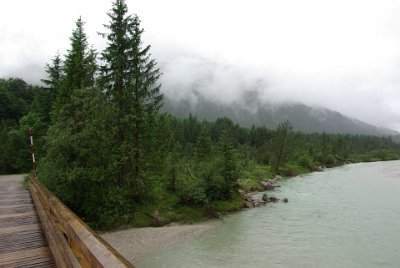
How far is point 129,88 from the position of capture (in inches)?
987

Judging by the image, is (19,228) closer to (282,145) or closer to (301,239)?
(301,239)

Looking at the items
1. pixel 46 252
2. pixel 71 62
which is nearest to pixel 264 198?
pixel 71 62

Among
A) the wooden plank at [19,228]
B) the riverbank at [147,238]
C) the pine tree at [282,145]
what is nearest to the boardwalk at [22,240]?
the wooden plank at [19,228]

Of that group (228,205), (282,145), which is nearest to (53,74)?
(228,205)

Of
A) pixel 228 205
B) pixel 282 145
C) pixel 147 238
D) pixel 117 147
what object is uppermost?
pixel 117 147

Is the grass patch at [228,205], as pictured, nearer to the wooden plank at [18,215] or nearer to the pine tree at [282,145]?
the wooden plank at [18,215]

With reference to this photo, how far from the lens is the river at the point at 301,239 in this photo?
18969 millimetres

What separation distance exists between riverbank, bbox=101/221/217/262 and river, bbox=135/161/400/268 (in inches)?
35.2

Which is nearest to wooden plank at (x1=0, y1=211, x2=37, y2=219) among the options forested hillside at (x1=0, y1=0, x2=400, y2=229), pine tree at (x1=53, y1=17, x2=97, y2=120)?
forested hillside at (x1=0, y1=0, x2=400, y2=229)

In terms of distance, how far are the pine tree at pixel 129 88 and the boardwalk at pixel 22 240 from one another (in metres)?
13.0

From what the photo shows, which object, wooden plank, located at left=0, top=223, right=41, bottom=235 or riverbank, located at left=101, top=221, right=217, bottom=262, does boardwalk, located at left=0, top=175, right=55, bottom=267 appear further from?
riverbank, located at left=101, top=221, right=217, bottom=262

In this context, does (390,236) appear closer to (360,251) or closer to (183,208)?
(360,251)

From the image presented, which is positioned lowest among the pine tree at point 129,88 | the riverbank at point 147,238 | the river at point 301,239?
the river at point 301,239

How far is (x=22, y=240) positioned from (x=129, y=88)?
18356 mm
